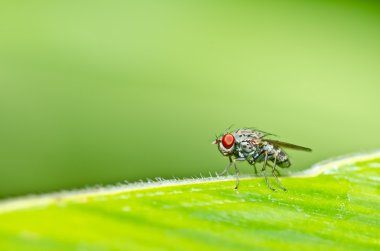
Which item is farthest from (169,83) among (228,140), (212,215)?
(212,215)

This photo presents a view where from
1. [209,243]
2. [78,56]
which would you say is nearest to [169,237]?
[209,243]

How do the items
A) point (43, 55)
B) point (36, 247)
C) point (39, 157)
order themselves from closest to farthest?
1. point (36, 247)
2. point (39, 157)
3. point (43, 55)

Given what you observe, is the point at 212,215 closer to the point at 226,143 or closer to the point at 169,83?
the point at 226,143

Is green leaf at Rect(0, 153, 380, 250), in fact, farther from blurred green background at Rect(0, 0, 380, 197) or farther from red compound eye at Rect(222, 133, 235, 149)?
blurred green background at Rect(0, 0, 380, 197)

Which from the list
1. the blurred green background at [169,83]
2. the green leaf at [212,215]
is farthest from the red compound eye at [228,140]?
the green leaf at [212,215]

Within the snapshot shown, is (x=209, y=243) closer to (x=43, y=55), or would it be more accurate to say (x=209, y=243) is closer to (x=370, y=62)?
(x=43, y=55)

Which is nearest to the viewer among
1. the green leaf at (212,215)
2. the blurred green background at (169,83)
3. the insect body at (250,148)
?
the green leaf at (212,215)

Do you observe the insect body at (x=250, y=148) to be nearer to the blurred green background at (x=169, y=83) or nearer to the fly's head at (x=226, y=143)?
the fly's head at (x=226, y=143)
